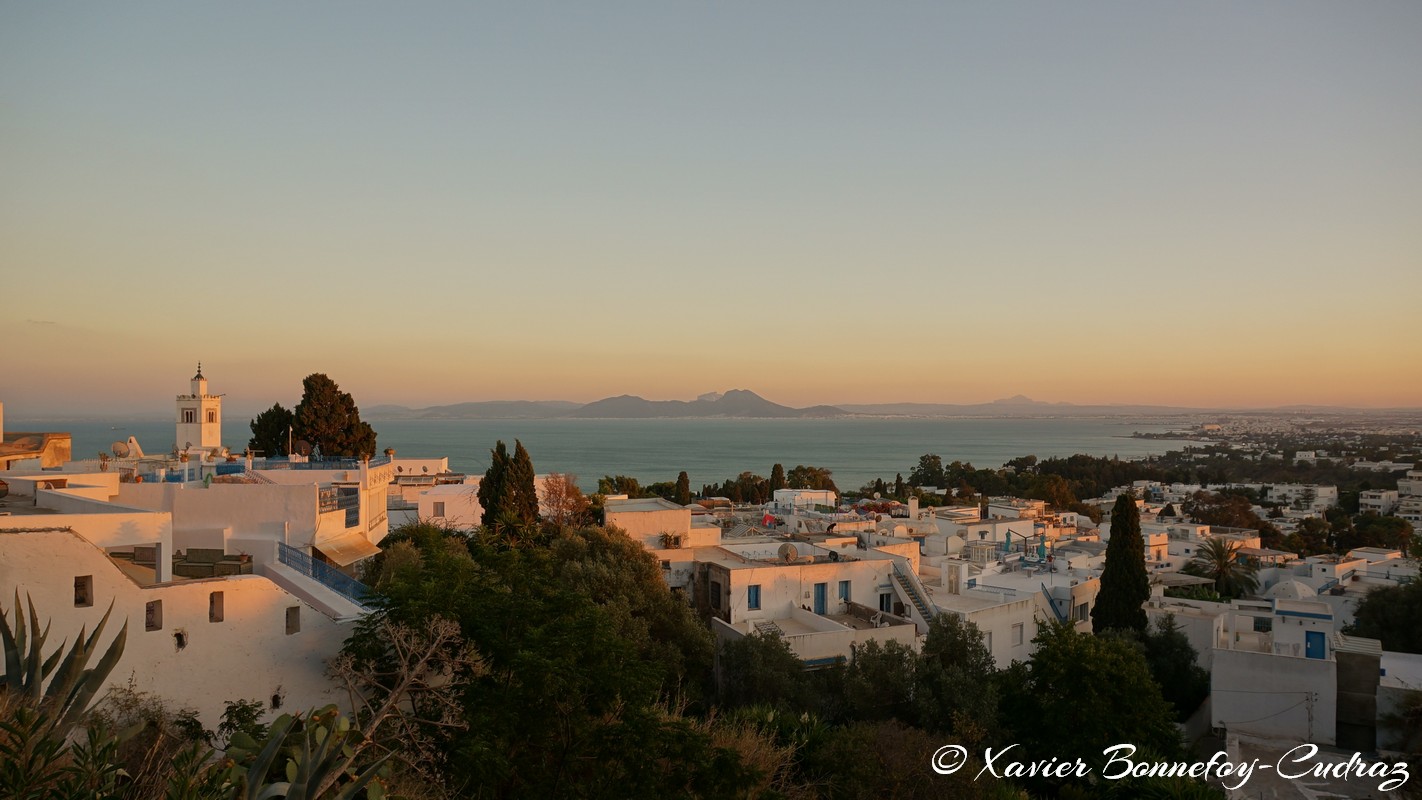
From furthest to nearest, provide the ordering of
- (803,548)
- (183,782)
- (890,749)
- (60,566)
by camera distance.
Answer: (803,548), (890,749), (60,566), (183,782)

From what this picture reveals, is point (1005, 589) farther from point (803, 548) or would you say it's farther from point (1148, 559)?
point (1148, 559)

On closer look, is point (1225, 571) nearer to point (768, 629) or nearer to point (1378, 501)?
point (768, 629)

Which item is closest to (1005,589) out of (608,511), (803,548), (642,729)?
(803,548)

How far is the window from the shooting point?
443 inches

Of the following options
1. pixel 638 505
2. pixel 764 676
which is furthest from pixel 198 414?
pixel 764 676

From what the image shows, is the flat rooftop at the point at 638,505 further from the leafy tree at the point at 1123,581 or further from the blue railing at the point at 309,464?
the leafy tree at the point at 1123,581

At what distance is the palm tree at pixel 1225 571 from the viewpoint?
1189 inches

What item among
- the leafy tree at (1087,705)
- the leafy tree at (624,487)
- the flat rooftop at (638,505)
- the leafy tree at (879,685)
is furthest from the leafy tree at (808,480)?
the leafy tree at (1087,705)

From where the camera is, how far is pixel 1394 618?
890 inches

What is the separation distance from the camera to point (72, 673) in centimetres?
796

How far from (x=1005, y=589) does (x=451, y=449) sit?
142m

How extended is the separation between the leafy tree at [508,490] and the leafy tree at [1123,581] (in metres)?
15.1

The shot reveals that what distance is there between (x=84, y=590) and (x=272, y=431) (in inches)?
858

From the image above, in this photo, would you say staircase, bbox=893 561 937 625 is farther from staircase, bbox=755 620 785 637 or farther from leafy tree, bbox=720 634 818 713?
leafy tree, bbox=720 634 818 713
